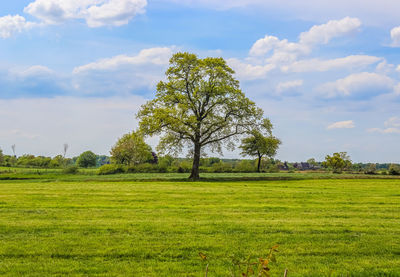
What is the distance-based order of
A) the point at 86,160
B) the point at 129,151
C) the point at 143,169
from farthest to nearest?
the point at 86,160
the point at 129,151
the point at 143,169

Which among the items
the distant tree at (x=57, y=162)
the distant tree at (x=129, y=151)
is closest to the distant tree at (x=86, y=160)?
the distant tree at (x=57, y=162)

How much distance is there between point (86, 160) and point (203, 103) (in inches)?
2906

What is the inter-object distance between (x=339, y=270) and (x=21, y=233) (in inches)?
328

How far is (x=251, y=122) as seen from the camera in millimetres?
41594

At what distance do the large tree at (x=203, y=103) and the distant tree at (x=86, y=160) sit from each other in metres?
71.5

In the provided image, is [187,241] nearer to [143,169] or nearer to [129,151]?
[143,169]

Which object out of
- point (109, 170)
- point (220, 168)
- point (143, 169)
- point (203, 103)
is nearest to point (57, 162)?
point (109, 170)

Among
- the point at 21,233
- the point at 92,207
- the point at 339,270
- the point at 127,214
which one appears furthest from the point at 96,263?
the point at 92,207

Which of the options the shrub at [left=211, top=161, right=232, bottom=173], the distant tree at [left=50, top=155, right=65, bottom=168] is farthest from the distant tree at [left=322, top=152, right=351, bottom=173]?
the distant tree at [left=50, top=155, right=65, bottom=168]

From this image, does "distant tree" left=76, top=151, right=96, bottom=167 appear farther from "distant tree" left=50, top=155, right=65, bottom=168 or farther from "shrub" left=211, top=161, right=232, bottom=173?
"shrub" left=211, top=161, right=232, bottom=173

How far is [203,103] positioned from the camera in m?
41.5

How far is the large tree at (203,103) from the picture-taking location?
133 ft

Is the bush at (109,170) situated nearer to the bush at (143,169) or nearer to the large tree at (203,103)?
the bush at (143,169)

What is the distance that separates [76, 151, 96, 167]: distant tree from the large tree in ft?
234
